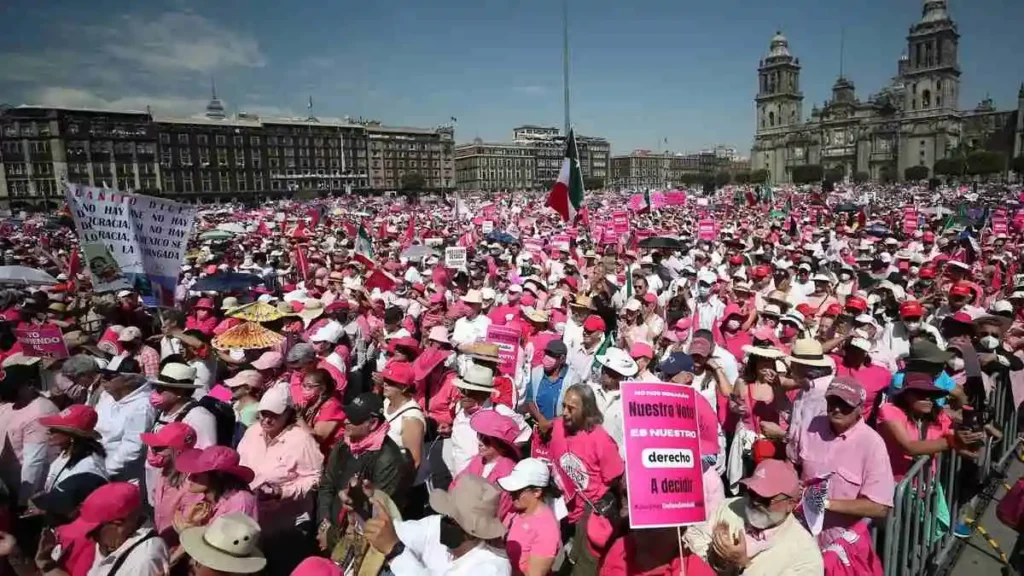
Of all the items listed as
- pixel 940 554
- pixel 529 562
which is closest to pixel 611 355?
pixel 529 562

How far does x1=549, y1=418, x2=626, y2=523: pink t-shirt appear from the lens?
3619 mm

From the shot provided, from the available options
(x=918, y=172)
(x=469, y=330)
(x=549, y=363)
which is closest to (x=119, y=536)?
(x=549, y=363)

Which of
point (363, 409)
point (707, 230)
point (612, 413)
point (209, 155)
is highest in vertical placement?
point (209, 155)

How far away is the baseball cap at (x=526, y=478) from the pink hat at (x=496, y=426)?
51 centimetres

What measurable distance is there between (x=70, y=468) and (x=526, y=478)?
9.32ft

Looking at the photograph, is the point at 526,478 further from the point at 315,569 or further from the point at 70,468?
the point at 70,468

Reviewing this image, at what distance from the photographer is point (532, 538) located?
2.94 meters

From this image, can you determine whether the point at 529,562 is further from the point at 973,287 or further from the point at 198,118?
the point at 198,118

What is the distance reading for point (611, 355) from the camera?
4402mm

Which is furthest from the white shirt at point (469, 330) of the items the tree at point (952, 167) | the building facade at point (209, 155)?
the tree at point (952, 167)

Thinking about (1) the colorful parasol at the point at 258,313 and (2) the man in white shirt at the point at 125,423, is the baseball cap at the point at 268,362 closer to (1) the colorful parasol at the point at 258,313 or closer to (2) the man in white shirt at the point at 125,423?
(2) the man in white shirt at the point at 125,423

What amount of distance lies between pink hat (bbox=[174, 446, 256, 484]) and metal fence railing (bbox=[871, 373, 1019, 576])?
131 inches

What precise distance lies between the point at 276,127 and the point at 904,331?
4420 inches

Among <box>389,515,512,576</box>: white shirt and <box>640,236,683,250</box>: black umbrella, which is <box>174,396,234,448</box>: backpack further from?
<box>640,236,683,250</box>: black umbrella
